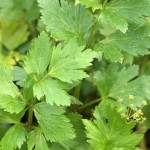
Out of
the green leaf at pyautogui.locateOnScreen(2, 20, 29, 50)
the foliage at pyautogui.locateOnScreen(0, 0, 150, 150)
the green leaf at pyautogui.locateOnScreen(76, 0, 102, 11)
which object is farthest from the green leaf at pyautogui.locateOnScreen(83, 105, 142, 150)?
the green leaf at pyautogui.locateOnScreen(2, 20, 29, 50)

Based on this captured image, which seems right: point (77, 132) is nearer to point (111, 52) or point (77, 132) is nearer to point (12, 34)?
point (111, 52)

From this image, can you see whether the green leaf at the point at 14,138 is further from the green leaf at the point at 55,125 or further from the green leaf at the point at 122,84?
the green leaf at the point at 122,84

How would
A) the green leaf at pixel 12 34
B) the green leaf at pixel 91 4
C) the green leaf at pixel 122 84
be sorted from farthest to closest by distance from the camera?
the green leaf at pixel 12 34 → the green leaf at pixel 122 84 → the green leaf at pixel 91 4

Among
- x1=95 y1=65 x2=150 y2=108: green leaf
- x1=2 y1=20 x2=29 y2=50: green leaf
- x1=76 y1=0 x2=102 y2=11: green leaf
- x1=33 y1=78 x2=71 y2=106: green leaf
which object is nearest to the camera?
x1=33 y1=78 x2=71 y2=106: green leaf

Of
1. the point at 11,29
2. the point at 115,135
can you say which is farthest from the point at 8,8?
the point at 115,135

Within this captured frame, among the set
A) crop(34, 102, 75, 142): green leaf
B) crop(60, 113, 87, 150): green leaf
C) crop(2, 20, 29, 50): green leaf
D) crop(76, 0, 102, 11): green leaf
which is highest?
crop(76, 0, 102, 11): green leaf

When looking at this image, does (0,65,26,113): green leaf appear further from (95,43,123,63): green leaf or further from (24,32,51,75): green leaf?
(95,43,123,63): green leaf

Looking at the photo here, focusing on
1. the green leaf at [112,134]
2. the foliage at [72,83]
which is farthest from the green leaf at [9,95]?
the green leaf at [112,134]
